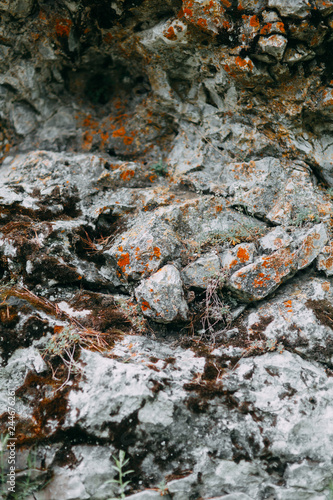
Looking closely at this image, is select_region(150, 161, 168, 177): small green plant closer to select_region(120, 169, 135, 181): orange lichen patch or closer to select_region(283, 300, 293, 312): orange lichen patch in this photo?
select_region(120, 169, 135, 181): orange lichen patch

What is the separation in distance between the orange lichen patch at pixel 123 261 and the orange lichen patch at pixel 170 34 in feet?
9.42

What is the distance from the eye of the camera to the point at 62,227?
13.1 feet

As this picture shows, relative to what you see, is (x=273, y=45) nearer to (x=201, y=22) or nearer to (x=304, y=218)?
(x=201, y=22)

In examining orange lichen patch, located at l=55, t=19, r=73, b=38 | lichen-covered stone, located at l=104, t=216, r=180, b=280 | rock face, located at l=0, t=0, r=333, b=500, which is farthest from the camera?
orange lichen patch, located at l=55, t=19, r=73, b=38

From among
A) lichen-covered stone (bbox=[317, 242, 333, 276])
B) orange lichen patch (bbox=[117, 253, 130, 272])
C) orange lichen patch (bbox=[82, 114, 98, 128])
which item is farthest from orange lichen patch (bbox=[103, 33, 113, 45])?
lichen-covered stone (bbox=[317, 242, 333, 276])

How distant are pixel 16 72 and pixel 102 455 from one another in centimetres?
504

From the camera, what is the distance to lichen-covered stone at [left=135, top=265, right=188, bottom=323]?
345cm

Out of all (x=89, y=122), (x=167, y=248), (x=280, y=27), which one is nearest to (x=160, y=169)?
(x=89, y=122)

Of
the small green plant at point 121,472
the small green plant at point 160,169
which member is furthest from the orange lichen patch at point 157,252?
the small green plant at point 121,472

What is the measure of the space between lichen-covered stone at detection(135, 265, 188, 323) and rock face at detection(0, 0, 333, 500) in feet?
0.08

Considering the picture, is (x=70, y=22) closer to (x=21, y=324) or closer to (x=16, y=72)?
(x=16, y=72)

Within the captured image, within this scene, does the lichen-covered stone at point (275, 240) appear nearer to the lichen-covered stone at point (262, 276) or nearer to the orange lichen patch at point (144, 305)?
the lichen-covered stone at point (262, 276)

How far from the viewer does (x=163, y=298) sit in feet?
11.4

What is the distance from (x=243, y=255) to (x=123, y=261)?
138 centimetres
